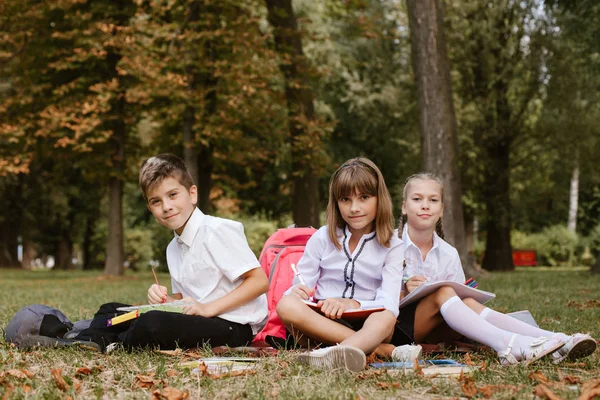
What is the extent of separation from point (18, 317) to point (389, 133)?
868 inches

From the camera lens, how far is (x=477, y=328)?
4.19 meters

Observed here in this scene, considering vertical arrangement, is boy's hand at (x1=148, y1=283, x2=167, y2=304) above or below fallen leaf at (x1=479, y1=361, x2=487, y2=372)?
above

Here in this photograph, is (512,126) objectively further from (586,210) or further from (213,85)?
(586,210)

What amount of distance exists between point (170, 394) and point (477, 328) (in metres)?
1.91

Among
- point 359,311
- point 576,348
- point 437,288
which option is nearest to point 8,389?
point 359,311

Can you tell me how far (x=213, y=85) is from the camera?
16.1 metres

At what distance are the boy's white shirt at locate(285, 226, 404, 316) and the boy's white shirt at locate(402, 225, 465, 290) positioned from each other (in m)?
0.34

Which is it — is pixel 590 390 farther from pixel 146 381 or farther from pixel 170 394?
pixel 146 381

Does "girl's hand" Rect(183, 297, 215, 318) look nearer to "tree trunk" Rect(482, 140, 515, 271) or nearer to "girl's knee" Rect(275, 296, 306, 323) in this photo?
"girl's knee" Rect(275, 296, 306, 323)

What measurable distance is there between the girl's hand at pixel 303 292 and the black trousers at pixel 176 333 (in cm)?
47

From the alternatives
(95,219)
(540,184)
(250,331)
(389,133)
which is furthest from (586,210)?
(250,331)

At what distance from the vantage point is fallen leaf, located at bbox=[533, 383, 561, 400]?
299cm

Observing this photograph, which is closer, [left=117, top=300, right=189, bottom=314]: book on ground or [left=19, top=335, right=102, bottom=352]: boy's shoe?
[left=117, top=300, right=189, bottom=314]: book on ground

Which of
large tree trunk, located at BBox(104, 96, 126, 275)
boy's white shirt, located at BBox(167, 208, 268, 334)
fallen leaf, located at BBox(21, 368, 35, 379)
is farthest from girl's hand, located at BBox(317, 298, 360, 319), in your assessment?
large tree trunk, located at BBox(104, 96, 126, 275)
